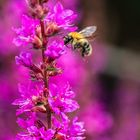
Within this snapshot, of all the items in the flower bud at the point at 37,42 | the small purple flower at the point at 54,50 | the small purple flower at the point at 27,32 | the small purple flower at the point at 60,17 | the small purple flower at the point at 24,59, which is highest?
the small purple flower at the point at 60,17

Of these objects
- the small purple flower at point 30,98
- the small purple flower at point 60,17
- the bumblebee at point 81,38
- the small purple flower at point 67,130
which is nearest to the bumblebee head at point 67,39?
the bumblebee at point 81,38

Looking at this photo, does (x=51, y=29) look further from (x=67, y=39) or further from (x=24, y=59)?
(x=67, y=39)

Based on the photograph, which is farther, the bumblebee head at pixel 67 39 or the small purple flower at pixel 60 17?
the bumblebee head at pixel 67 39

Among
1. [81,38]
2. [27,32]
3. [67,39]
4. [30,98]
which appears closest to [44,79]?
[30,98]

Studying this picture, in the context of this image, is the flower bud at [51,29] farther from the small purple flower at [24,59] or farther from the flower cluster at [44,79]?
the small purple flower at [24,59]

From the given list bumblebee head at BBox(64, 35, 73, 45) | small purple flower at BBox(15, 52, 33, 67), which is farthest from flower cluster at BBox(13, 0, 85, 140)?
bumblebee head at BBox(64, 35, 73, 45)

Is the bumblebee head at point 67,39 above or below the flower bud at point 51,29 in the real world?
below

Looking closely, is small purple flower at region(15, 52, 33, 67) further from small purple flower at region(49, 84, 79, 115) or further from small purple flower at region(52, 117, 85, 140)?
small purple flower at region(52, 117, 85, 140)

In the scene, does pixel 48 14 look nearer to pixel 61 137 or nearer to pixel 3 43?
pixel 61 137

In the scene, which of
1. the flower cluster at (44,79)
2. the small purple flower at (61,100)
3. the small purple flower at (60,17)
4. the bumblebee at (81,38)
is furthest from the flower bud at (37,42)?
the bumblebee at (81,38)
